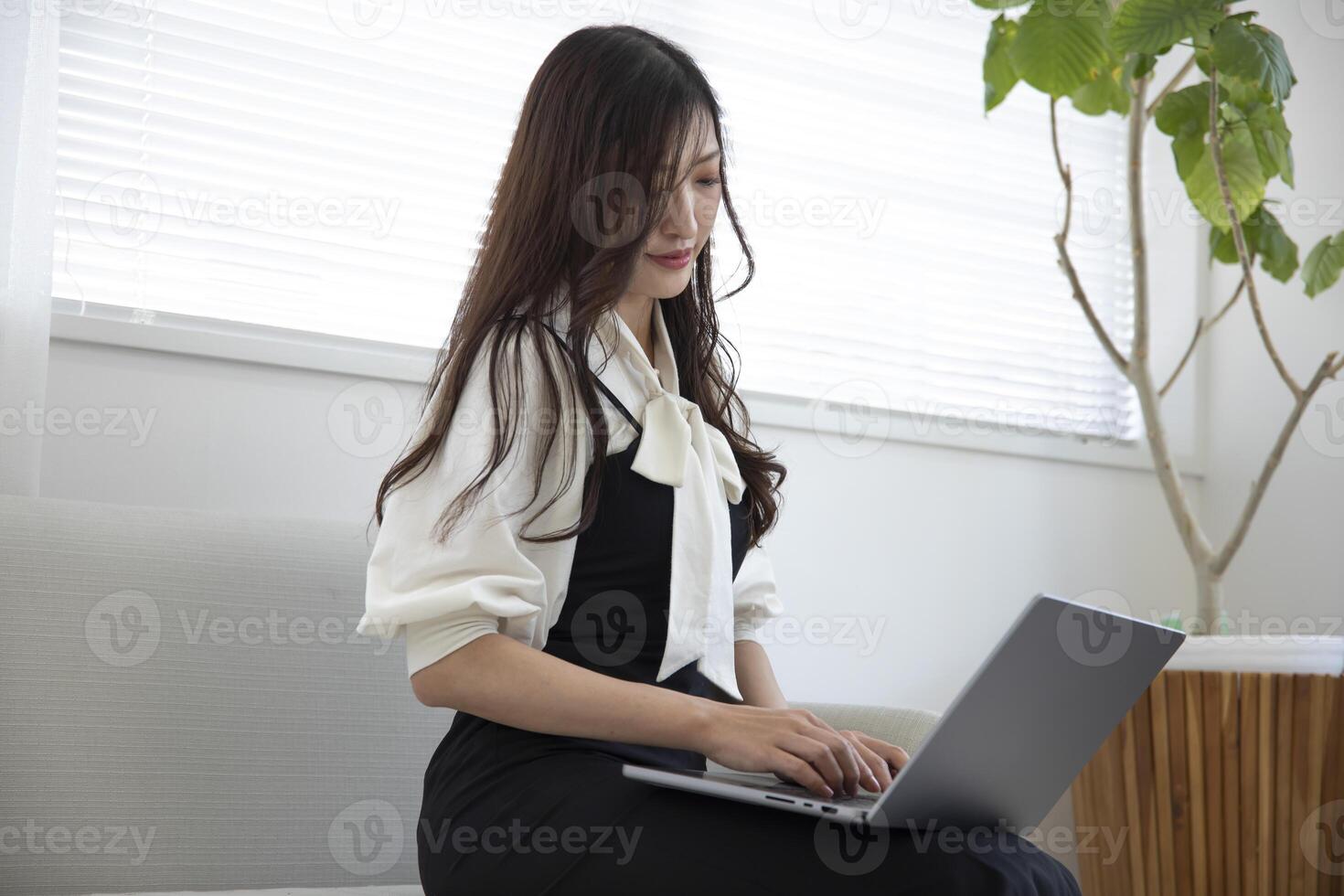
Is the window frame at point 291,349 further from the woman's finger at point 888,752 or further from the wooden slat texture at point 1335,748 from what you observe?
the woman's finger at point 888,752

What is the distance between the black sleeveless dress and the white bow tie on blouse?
1 cm

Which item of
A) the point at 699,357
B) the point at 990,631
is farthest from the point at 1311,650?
the point at 699,357

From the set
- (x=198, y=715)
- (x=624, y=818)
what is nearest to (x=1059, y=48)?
(x=624, y=818)

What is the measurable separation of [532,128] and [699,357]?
1.17ft

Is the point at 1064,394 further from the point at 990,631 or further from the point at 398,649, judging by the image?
the point at 398,649

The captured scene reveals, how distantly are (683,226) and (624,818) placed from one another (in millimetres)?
628

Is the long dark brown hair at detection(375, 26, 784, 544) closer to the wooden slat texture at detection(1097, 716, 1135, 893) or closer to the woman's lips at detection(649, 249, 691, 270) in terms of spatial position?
the woman's lips at detection(649, 249, 691, 270)

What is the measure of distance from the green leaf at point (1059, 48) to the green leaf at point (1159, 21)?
38 millimetres

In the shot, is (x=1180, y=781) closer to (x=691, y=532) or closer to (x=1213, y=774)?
(x=1213, y=774)

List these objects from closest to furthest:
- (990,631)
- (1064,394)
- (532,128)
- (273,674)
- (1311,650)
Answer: (532,128), (273,674), (1311,650), (990,631), (1064,394)

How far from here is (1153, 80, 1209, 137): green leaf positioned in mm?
2039

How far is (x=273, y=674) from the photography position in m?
1.41

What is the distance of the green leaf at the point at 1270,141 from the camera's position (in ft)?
6.59

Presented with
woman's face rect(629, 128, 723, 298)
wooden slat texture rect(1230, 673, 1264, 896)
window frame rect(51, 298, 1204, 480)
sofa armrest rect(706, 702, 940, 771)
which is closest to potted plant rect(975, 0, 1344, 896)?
wooden slat texture rect(1230, 673, 1264, 896)
